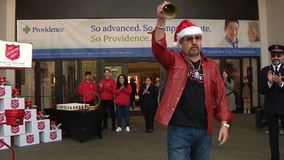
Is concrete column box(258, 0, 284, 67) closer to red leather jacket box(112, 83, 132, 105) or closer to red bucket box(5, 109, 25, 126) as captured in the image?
red leather jacket box(112, 83, 132, 105)

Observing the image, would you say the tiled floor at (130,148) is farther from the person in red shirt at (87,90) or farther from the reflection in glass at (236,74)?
the reflection in glass at (236,74)

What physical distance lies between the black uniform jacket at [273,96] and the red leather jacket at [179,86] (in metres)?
1.97

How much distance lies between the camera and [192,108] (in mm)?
2189

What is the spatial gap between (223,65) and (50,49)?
24.7 feet

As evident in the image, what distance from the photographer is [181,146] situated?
2.17 m

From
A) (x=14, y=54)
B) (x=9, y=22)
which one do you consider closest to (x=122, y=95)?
(x=14, y=54)

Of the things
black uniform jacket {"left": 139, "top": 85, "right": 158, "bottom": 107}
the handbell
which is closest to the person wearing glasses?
black uniform jacket {"left": 139, "top": 85, "right": 158, "bottom": 107}

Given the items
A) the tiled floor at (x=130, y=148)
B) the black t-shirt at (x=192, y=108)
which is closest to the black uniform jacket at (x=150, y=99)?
the tiled floor at (x=130, y=148)

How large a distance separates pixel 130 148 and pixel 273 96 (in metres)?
2.95

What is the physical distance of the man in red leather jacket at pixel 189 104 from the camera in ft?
7.10

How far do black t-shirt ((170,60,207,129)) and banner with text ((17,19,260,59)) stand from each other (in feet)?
28.4

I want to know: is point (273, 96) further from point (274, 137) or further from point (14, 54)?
point (14, 54)

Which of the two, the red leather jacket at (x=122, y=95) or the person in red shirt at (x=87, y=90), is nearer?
the red leather jacket at (x=122, y=95)

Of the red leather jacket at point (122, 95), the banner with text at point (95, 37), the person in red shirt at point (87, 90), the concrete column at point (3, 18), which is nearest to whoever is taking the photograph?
the red leather jacket at point (122, 95)
